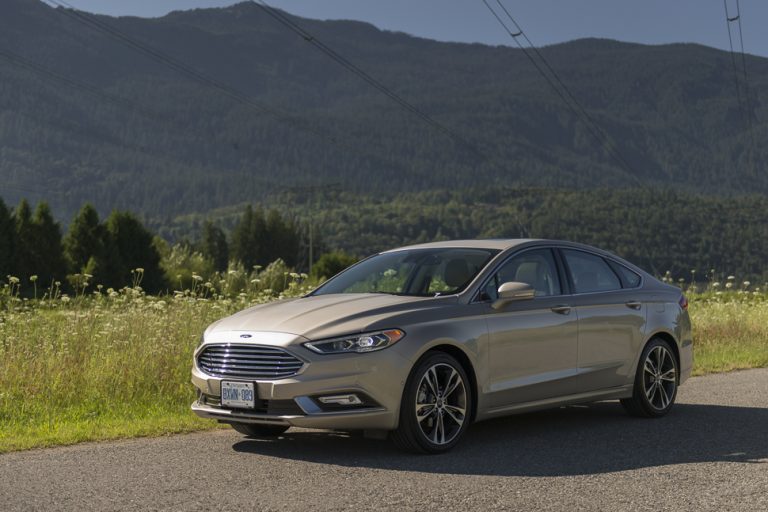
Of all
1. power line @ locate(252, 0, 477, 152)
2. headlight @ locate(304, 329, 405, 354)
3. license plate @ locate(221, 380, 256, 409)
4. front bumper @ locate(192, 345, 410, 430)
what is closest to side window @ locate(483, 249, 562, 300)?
headlight @ locate(304, 329, 405, 354)

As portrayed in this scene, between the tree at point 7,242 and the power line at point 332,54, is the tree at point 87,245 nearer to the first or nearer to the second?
the tree at point 7,242

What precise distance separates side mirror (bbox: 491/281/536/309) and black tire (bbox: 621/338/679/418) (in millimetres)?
2075

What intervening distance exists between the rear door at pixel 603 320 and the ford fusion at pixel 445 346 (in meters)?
0.02

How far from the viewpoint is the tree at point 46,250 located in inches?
1640

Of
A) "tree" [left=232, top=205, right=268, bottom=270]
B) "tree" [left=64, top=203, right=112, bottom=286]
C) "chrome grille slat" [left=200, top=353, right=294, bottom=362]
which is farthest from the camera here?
"tree" [left=232, top=205, right=268, bottom=270]

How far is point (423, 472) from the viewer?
770 cm

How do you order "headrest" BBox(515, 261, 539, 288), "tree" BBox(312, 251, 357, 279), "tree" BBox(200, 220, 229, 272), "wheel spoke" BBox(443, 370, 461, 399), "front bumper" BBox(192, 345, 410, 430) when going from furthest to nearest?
"tree" BBox(200, 220, 229, 272) → "tree" BBox(312, 251, 357, 279) → "headrest" BBox(515, 261, 539, 288) → "wheel spoke" BBox(443, 370, 461, 399) → "front bumper" BBox(192, 345, 410, 430)

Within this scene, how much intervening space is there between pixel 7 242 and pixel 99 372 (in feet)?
102

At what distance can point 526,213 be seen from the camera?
403 ft

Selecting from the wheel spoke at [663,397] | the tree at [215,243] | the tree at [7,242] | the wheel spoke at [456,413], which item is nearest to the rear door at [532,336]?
the wheel spoke at [456,413]

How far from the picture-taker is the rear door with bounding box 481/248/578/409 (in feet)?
29.5

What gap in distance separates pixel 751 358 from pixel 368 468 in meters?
10.7

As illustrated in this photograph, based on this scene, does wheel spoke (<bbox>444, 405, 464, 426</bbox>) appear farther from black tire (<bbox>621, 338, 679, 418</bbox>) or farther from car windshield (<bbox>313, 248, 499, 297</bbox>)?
black tire (<bbox>621, 338, 679, 418</bbox>)

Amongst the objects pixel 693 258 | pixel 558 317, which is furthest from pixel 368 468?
pixel 693 258
